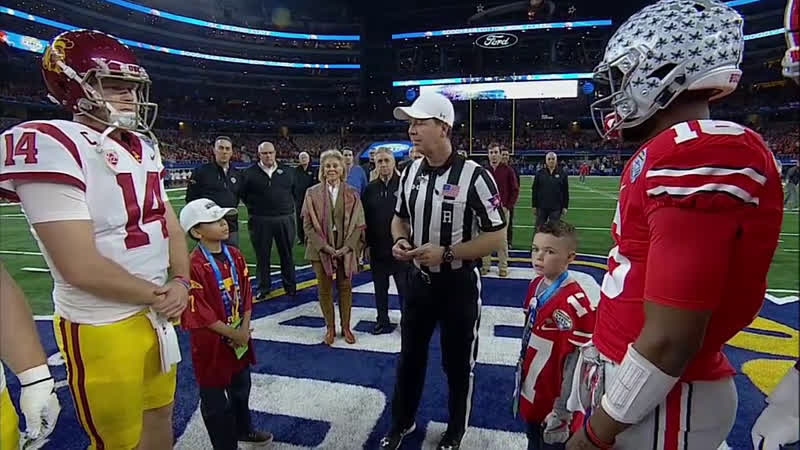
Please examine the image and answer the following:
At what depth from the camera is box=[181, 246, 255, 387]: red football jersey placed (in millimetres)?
2332

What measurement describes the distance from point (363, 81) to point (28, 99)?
83.4ft

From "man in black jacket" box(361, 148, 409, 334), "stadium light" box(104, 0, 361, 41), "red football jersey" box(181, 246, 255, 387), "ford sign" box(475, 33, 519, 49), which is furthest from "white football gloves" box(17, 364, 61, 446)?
"ford sign" box(475, 33, 519, 49)

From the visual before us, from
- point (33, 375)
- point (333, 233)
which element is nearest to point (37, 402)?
point (33, 375)

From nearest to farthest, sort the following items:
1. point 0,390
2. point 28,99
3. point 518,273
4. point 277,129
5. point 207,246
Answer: point 0,390 < point 207,246 < point 518,273 < point 28,99 < point 277,129

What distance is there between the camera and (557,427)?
77.7 inches

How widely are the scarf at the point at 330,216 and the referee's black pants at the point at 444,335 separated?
5.44ft

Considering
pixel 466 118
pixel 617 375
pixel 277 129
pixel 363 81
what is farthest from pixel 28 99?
pixel 617 375

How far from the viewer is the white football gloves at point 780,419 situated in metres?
0.76

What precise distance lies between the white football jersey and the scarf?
8.24ft

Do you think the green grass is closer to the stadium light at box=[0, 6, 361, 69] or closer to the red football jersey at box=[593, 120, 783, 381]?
the red football jersey at box=[593, 120, 783, 381]

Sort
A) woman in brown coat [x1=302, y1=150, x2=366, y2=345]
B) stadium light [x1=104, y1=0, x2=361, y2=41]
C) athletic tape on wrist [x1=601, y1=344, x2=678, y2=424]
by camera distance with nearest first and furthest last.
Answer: athletic tape on wrist [x1=601, y1=344, x2=678, y2=424] < woman in brown coat [x1=302, y1=150, x2=366, y2=345] < stadium light [x1=104, y1=0, x2=361, y2=41]

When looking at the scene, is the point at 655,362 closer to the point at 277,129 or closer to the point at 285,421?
the point at 285,421

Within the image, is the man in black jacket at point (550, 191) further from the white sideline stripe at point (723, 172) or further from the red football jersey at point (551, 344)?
A: the white sideline stripe at point (723, 172)

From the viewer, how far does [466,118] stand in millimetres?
42031
